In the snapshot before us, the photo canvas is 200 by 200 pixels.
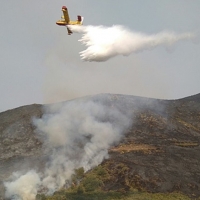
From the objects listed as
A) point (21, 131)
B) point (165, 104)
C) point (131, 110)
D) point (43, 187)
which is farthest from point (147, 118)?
point (43, 187)

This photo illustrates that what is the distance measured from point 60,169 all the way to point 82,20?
2062cm

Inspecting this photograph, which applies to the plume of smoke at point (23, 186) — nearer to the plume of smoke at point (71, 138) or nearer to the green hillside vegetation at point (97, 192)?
the plume of smoke at point (71, 138)

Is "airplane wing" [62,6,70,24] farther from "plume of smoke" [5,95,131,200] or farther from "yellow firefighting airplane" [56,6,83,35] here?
"plume of smoke" [5,95,131,200]

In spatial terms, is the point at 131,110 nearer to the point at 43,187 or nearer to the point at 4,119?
the point at 4,119

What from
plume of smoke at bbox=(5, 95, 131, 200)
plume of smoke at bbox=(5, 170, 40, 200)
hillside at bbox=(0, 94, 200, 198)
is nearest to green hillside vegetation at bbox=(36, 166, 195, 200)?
hillside at bbox=(0, 94, 200, 198)

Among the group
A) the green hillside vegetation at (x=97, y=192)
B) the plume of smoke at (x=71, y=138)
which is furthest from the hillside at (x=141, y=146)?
the plume of smoke at (x=71, y=138)

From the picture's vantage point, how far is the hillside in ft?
126

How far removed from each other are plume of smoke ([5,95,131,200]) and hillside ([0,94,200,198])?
90cm

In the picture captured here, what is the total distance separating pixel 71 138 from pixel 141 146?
10633 millimetres

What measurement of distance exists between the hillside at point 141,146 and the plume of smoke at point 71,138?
2.96 ft

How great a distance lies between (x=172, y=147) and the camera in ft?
165

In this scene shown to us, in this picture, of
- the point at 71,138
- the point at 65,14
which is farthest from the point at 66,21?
the point at 71,138

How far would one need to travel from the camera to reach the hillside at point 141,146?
3834 centimetres

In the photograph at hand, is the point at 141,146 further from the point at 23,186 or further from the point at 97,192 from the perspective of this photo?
the point at 23,186
